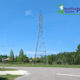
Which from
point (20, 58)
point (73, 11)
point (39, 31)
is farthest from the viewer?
point (20, 58)

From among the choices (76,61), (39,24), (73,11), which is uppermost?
(39,24)

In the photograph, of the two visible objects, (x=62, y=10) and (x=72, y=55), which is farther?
(x=72, y=55)

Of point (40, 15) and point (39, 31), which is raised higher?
point (40, 15)

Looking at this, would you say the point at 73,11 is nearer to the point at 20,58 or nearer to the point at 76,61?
the point at 76,61

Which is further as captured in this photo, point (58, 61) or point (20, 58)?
point (20, 58)

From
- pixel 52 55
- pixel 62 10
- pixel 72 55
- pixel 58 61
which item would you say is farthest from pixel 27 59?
pixel 62 10

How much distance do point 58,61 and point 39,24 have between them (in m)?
30.7

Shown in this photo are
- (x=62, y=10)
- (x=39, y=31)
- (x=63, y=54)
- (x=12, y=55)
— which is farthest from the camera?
(x=12, y=55)

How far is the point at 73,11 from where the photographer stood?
23.0 m

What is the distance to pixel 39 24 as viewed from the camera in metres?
53.4

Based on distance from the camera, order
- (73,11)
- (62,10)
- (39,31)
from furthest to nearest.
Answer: (39,31) < (62,10) < (73,11)

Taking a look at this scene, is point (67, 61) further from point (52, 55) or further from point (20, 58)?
point (20, 58)

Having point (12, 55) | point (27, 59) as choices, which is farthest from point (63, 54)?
point (12, 55)

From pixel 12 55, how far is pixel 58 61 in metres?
34.8
